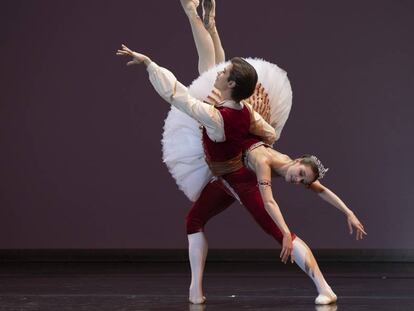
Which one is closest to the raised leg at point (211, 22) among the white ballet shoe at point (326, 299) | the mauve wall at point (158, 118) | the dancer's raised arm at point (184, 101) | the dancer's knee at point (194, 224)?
the dancer's raised arm at point (184, 101)

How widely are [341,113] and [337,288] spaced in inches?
75.4

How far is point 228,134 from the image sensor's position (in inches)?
140

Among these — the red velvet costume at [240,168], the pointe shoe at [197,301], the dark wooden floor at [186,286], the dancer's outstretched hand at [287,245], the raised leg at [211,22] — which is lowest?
the dark wooden floor at [186,286]

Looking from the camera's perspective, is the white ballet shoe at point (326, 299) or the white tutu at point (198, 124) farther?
the white tutu at point (198, 124)

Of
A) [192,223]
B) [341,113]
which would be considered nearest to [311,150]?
[341,113]

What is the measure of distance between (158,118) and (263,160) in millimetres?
2665

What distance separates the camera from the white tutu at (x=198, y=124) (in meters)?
3.86

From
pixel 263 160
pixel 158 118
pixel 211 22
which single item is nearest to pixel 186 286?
pixel 263 160

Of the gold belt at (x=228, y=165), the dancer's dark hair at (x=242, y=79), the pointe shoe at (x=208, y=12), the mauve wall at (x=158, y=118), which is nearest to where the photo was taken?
the dancer's dark hair at (x=242, y=79)

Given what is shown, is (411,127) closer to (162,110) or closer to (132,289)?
(162,110)

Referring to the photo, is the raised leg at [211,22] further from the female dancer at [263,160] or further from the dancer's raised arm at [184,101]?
the dancer's raised arm at [184,101]

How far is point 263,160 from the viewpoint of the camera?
11.7 ft

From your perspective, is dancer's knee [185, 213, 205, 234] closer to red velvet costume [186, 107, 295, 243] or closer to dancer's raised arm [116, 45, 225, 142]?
red velvet costume [186, 107, 295, 243]

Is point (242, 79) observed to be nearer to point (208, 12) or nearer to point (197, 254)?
point (208, 12)
